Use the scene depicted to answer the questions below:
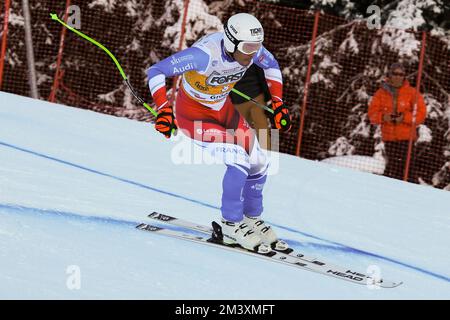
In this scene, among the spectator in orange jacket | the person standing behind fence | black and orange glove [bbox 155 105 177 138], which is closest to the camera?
black and orange glove [bbox 155 105 177 138]

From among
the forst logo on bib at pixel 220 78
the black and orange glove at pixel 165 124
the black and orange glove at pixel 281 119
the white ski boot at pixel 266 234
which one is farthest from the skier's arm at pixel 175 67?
the white ski boot at pixel 266 234

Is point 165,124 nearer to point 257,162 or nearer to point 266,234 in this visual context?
point 257,162

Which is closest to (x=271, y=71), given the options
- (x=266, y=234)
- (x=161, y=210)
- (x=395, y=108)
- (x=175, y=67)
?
(x=175, y=67)

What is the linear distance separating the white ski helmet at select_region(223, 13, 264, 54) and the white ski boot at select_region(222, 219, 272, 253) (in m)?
1.09

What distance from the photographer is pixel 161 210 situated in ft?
20.2

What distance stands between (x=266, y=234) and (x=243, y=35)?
131 cm

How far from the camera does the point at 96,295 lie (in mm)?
4242

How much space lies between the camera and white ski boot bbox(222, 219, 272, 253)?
530cm

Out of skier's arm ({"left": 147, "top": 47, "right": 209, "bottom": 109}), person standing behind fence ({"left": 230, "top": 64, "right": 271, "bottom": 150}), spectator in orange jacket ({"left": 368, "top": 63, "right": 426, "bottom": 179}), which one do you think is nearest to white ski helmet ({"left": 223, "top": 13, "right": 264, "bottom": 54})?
skier's arm ({"left": 147, "top": 47, "right": 209, "bottom": 109})

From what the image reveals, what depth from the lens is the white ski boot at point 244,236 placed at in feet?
17.4

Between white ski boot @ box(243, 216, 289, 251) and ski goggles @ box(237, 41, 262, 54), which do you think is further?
white ski boot @ box(243, 216, 289, 251)

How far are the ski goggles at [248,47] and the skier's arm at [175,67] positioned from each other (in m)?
0.24

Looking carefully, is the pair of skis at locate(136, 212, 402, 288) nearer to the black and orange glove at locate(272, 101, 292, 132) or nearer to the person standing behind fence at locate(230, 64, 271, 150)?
the black and orange glove at locate(272, 101, 292, 132)

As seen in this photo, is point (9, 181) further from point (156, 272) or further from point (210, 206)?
point (156, 272)
